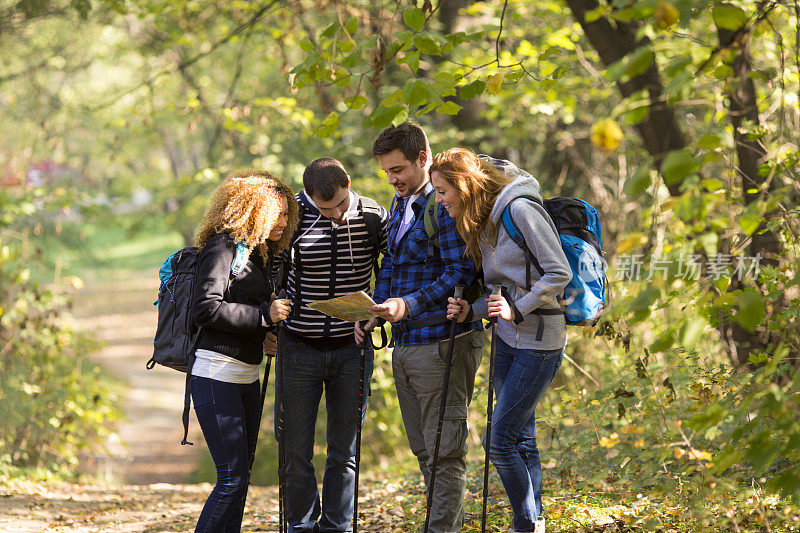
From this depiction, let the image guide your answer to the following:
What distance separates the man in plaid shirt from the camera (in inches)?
149

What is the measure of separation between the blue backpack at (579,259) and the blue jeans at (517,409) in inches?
9.4

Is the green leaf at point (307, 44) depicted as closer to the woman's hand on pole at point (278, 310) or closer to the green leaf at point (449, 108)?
the green leaf at point (449, 108)

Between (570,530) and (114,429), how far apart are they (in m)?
6.10

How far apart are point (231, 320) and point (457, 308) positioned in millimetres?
1107

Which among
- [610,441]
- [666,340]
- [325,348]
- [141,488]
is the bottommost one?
[141,488]

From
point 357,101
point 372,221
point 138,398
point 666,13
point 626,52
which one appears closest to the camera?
point 666,13

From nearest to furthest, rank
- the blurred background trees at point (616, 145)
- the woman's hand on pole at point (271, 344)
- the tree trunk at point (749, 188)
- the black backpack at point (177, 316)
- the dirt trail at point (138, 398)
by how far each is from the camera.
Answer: the blurred background trees at point (616, 145) → the black backpack at point (177, 316) → the woman's hand on pole at point (271, 344) → the tree trunk at point (749, 188) → the dirt trail at point (138, 398)

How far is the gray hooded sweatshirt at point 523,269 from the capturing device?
345 cm

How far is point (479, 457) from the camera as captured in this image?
6.40 meters

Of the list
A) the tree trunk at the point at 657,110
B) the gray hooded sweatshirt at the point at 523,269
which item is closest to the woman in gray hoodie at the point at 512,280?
the gray hooded sweatshirt at the point at 523,269

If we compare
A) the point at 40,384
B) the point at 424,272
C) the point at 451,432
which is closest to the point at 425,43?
the point at 424,272

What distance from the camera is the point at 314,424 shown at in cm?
421

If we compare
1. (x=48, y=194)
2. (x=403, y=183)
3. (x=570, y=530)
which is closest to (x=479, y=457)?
(x=570, y=530)

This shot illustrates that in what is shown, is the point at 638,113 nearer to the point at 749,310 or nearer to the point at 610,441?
the point at 749,310
